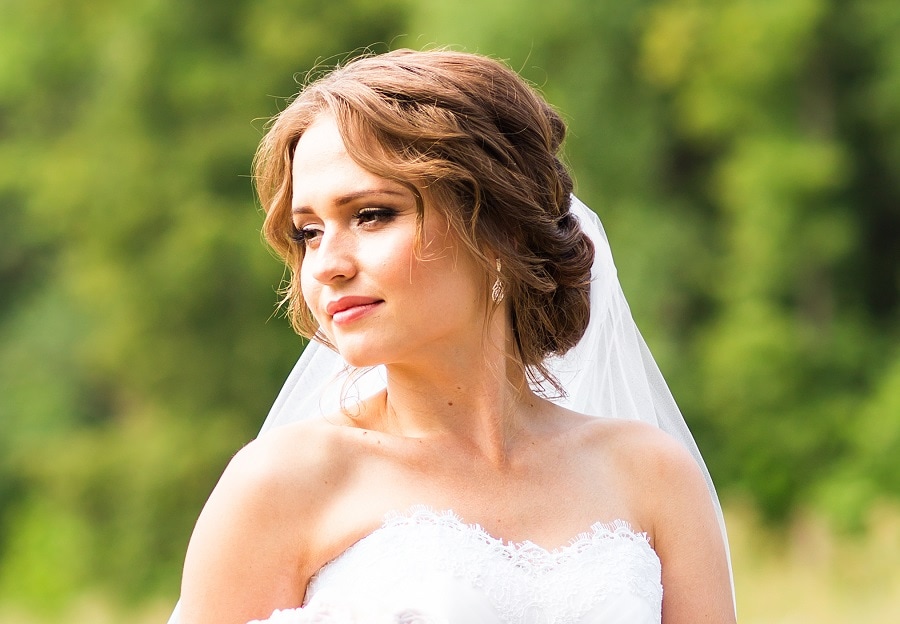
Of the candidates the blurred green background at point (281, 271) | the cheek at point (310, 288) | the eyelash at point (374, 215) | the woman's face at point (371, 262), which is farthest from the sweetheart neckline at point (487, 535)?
the blurred green background at point (281, 271)

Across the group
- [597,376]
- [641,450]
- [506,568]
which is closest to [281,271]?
[597,376]

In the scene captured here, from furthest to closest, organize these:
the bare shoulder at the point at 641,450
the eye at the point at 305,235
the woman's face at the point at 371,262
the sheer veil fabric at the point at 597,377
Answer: the sheer veil fabric at the point at 597,377
the bare shoulder at the point at 641,450
the eye at the point at 305,235
the woman's face at the point at 371,262

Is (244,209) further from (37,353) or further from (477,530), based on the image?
(477,530)

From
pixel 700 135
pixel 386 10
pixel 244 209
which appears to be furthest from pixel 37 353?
pixel 700 135

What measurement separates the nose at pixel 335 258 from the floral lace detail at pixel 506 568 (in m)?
0.45

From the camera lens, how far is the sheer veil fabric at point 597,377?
2.79 metres

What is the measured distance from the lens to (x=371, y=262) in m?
2.16

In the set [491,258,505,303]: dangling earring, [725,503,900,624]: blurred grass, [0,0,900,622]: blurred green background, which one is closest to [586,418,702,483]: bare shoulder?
[491,258,505,303]: dangling earring

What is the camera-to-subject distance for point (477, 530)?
222 cm

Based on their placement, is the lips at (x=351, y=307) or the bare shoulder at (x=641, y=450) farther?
the bare shoulder at (x=641, y=450)

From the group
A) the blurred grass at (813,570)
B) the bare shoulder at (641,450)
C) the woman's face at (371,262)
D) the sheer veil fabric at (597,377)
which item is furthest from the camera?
the blurred grass at (813,570)

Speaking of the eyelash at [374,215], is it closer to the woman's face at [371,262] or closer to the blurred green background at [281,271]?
the woman's face at [371,262]

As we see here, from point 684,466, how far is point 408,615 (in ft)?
2.62

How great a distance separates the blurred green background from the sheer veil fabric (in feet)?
19.5
